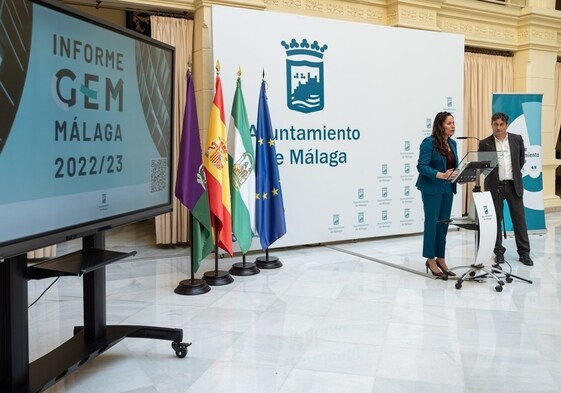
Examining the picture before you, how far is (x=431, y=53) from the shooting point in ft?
25.4

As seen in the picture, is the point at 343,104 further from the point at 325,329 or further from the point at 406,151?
the point at 325,329

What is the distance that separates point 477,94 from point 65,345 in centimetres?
847

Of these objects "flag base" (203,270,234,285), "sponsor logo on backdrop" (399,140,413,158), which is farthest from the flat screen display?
"sponsor logo on backdrop" (399,140,413,158)

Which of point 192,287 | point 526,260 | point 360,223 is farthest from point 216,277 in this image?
point 526,260

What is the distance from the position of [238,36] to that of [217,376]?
4243 millimetres

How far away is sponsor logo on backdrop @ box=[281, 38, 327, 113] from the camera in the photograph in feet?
21.7

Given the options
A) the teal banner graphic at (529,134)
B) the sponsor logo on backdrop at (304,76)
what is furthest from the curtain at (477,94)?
the sponsor logo on backdrop at (304,76)

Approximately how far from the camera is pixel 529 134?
24.7 ft

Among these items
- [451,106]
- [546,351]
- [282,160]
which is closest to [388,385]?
[546,351]

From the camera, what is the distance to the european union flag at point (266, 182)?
19.0ft

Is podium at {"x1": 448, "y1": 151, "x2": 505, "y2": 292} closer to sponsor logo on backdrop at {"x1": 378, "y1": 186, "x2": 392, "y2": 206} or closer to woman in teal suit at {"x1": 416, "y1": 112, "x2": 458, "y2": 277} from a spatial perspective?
woman in teal suit at {"x1": 416, "y1": 112, "x2": 458, "y2": 277}

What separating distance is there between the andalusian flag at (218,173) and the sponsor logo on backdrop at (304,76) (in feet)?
5.07

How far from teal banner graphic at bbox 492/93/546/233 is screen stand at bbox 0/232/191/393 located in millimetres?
5709

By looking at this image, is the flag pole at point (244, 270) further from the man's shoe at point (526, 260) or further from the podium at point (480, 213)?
the man's shoe at point (526, 260)
